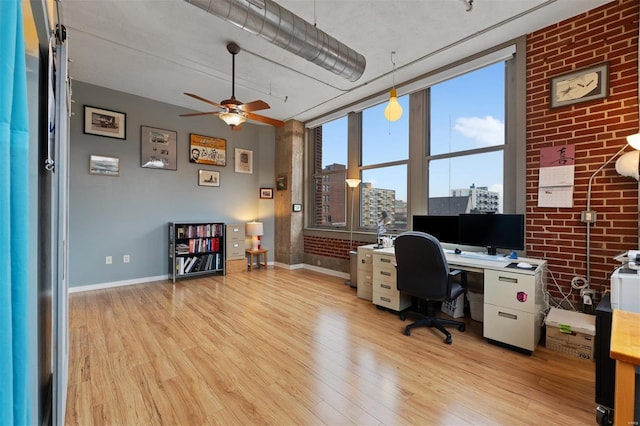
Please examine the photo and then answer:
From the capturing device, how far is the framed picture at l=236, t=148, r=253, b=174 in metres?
5.76

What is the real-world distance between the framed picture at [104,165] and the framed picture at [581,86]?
5.87 meters

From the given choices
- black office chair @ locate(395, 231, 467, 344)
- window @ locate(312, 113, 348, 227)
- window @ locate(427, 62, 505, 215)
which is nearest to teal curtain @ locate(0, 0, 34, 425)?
black office chair @ locate(395, 231, 467, 344)

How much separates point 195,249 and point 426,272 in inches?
157

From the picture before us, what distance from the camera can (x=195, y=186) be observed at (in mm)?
5230

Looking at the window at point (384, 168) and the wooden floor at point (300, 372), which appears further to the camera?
the window at point (384, 168)

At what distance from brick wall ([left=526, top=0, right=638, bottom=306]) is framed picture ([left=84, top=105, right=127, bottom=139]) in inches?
222

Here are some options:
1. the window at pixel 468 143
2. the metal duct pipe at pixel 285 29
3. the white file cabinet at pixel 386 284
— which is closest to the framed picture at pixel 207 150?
the metal duct pipe at pixel 285 29

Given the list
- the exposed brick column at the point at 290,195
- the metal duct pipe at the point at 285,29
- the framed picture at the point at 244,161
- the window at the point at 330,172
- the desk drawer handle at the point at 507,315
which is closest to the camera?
the metal duct pipe at the point at 285,29

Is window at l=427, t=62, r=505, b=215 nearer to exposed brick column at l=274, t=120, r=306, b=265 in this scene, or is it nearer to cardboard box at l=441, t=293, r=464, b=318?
cardboard box at l=441, t=293, r=464, b=318

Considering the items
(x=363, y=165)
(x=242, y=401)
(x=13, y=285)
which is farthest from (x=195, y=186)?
(x=13, y=285)

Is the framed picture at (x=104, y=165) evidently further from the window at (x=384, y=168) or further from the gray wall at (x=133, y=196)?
the window at (x=384, y=168)

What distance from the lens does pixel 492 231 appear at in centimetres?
300

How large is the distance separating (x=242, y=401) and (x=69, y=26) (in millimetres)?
3987

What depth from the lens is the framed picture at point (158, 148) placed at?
4672 millimetres
